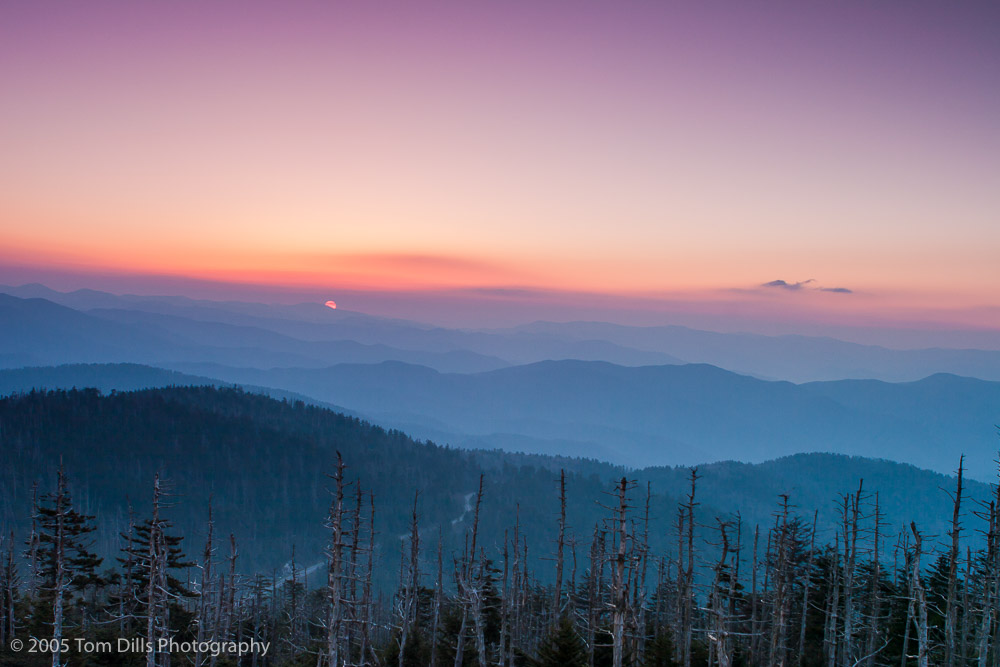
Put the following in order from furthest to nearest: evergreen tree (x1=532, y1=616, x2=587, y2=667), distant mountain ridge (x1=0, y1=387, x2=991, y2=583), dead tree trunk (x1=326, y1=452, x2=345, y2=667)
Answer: distant mountain ridge (x1=0, y1=387, x2=991, y2=583) → evergreen tree (x1=532, y1=616, x2=587, y2=667) → dead tree trunk (x1=326, y1=452, x2=345, y2=667)

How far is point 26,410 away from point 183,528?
2889 inches

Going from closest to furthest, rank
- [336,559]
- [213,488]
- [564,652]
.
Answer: [336,559] → [564,652] → [213,488]

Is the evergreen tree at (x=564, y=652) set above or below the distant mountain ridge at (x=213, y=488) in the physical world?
above

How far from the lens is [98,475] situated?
571 feet

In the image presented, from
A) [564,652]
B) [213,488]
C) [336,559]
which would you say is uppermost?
[336,559]

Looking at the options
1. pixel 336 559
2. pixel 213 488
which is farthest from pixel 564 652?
pixel 213 488

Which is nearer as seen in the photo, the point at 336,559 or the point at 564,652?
the point at 336,559

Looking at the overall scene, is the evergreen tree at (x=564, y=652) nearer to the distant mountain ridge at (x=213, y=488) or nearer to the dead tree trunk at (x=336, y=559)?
the dead tree trunk at (x=336, y=559)

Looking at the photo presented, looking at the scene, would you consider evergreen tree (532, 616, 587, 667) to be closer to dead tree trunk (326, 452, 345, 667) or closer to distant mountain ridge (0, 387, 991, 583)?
dead tree trunk (326, 452, 345, 667)

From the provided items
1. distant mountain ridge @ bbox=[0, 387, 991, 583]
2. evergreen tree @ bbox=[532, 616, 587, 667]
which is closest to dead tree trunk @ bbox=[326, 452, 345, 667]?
evergreen tree @ bbox=[532, 616, 587, 667]

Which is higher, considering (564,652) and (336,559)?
(336,559)

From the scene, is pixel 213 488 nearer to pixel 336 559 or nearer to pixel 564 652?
pixel 336 559

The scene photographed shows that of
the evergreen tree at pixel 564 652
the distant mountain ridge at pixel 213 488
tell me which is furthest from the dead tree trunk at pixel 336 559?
the distant mountain ridge at pixel 213 488

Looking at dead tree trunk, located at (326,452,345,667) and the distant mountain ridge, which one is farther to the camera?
the distant mountain ridge
